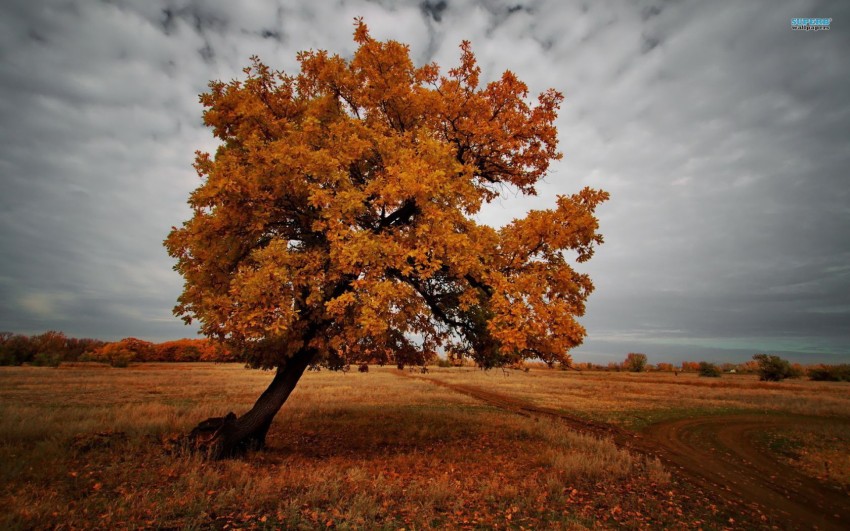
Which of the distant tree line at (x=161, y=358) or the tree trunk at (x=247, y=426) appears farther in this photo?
the distant tree line at (x=161, y=358)

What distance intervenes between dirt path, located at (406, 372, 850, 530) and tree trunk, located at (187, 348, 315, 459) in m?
12.2

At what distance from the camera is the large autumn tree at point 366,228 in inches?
325

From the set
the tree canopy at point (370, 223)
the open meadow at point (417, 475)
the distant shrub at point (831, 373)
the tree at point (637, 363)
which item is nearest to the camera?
the open meadow at point (417, 475)

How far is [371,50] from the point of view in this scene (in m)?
Result: 10.8

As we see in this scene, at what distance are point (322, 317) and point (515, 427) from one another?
37.9 feet

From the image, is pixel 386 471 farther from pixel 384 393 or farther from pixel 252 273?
pixel 384 393

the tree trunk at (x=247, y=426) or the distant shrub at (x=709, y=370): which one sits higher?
the tree trunk at (x=247, y=426)

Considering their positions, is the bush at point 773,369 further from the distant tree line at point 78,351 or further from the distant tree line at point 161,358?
the distant tree line at point 78,351

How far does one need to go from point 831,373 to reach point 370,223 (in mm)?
83828

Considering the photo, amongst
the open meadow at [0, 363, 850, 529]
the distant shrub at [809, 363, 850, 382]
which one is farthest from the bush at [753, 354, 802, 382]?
the open meadow at [0, 363, 850, 529]

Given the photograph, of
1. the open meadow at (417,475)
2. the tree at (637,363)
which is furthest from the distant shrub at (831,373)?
the open meadow at (417,475)

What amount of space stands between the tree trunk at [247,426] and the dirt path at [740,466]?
40.1 ft

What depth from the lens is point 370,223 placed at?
1027 cm

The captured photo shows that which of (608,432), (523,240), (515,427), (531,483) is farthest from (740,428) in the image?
(523,240)
